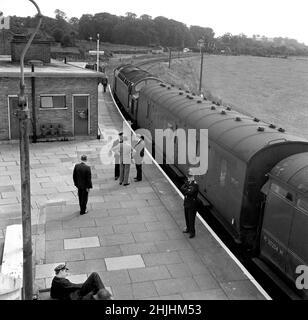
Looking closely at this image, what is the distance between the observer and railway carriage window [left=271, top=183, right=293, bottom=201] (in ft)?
27.0

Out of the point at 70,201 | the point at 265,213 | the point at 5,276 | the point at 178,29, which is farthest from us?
the point at 178,29

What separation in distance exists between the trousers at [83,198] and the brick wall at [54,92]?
8271 millimetres

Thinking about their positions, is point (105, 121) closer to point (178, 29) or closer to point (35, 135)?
point (35, 135)

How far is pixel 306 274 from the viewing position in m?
7.84

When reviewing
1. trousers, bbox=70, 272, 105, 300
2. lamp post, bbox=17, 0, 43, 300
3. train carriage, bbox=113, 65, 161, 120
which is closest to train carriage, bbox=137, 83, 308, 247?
trousers, bbox=70, 272, 105, 300

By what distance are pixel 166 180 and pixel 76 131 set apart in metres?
6.68

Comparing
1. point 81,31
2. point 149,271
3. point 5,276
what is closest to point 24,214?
point 5,276

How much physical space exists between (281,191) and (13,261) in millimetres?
5225

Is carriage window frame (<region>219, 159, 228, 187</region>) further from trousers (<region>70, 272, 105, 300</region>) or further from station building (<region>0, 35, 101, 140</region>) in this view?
station building (<region>0, 35, 101, 140</region>)

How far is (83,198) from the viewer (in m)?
11.7

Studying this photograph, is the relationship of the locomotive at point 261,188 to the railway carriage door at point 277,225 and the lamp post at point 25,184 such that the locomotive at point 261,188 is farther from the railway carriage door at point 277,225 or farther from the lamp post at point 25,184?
the lamp post at point 25,184

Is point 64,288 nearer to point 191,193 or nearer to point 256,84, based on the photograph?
point 191,193

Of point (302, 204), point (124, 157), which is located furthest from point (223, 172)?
point (124, 157)

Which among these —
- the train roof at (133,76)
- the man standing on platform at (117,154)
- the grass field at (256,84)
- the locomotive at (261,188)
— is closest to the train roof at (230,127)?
the locomotive at (261,188)
